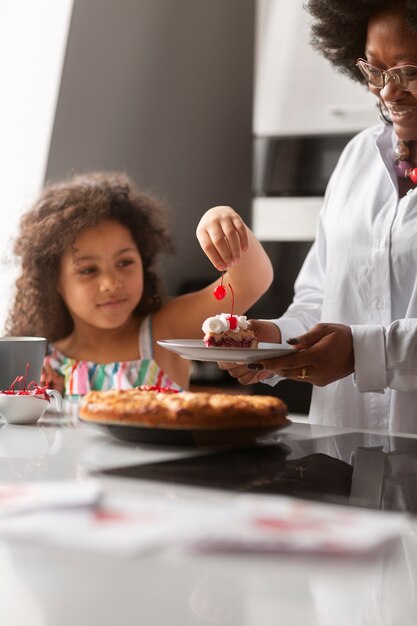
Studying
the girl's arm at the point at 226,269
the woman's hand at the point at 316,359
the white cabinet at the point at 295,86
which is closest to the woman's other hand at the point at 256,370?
the woman's hand at the point at 316,359

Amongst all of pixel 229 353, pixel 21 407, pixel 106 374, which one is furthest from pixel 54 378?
pixel 229 353

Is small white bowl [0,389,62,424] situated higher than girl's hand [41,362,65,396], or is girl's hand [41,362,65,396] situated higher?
small white bowl [0,389,62,424]

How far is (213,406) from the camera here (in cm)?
95

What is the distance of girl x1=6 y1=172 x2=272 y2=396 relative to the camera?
85.8 inches

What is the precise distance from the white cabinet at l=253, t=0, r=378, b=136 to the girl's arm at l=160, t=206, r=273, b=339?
0.74 meters

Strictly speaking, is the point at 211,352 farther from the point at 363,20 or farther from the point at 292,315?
the point at 363,20

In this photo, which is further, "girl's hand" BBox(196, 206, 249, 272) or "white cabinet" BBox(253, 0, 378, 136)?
"white cabinet" BBox(253, 0, 378, 136)

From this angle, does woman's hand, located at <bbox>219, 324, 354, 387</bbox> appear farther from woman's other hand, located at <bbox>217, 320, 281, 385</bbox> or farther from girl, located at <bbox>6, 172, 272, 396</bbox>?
girl, located at <bbox>6, 172, 272, 396</bbox>

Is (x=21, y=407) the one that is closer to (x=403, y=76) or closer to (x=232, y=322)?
(x=232, y=322)

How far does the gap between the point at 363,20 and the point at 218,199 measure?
1.28 m

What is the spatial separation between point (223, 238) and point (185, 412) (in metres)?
0.62

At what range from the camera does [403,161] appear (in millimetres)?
1721

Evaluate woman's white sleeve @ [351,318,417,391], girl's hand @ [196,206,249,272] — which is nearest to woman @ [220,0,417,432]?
woman's white sleeve @ [351,318,417,391]

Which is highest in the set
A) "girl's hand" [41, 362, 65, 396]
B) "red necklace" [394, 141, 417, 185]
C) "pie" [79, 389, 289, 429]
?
"red necklace" [394, 141, 417, 185]
